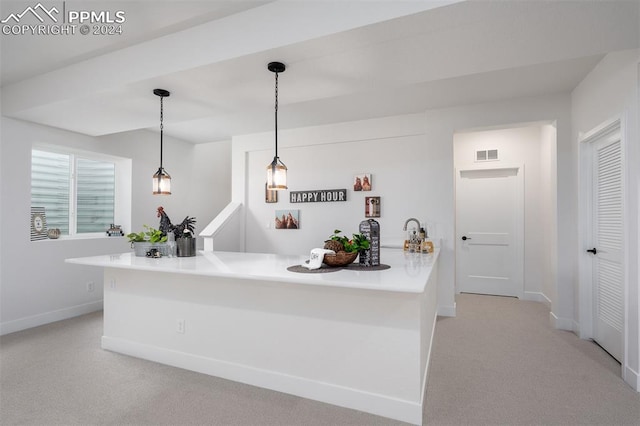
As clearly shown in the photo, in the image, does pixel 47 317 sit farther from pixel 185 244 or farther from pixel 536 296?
pixel 536 296

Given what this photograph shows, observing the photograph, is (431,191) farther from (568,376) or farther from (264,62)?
(264,62)

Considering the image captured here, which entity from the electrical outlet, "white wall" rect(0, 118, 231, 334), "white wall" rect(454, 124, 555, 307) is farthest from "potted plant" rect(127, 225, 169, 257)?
"white wall" rect(454, 124, 555, 307)

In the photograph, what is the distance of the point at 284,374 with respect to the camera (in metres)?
2.42

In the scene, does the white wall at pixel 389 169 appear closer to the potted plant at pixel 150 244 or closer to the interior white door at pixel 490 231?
the interior white door at pixel 490 231

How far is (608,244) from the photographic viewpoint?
3.07m

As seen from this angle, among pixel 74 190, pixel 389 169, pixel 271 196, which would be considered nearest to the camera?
pixel 74 190

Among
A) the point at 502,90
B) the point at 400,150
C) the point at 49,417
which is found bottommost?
the point at 49,417

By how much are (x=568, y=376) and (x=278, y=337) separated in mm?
2262

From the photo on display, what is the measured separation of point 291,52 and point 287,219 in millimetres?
3420

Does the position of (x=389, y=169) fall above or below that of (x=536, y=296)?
above

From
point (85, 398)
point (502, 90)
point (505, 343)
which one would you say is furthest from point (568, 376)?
point (85, 398)

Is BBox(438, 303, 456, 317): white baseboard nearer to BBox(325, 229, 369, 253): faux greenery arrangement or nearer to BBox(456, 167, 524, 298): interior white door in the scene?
BBox(456, 167, 524, 298): interior white door

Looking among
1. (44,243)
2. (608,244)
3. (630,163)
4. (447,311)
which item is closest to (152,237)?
(44,243)

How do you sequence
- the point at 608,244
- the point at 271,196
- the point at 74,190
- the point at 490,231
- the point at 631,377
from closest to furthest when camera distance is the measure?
1. the point at 631,377
2. the point at 608,244
3. the point at 74,190
4. the point at 490,231
5. the point at 271,196
